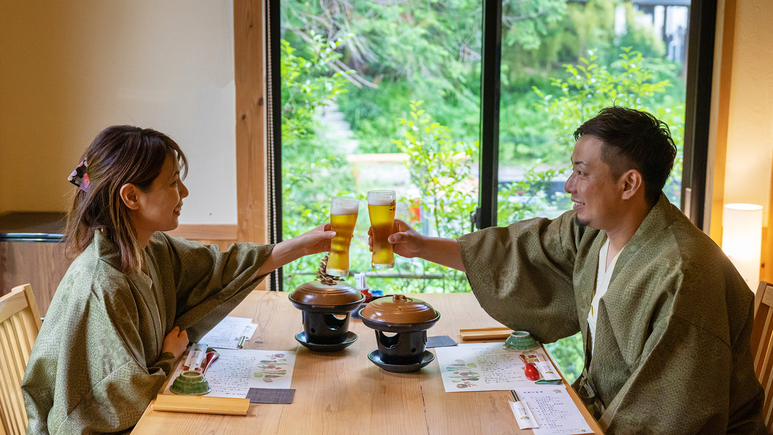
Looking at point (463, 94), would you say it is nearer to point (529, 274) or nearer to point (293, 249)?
point (529, 274)

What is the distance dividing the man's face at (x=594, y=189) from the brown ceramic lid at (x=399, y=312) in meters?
0.55

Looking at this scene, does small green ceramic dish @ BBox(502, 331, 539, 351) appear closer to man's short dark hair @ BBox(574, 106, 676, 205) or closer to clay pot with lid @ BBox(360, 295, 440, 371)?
clay pot with lid @ BBox(360, 295, 440, 371)

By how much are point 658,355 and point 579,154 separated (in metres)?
0.61

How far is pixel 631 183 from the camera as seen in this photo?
1.77m

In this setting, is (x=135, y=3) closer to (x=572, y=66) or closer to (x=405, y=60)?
(x=405, y=60)

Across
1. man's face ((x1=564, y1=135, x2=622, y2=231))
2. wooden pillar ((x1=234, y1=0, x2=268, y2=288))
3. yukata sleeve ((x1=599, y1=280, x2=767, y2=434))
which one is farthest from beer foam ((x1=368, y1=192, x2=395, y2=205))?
wooden pillar ((x1=234, y1=0, x2=268, y2=288))

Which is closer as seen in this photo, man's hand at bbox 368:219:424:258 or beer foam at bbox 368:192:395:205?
beer foam at bbox 368:192:395:205

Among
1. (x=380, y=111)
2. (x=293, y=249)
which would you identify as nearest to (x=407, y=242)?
(x=293, y=249)

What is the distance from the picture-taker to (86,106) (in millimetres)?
3029

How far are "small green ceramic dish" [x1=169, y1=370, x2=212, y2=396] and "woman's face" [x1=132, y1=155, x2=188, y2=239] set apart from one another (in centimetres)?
45

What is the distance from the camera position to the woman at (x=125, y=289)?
4.90 feet

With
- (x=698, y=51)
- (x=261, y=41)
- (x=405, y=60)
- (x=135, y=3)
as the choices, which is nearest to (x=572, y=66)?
(x=698, y=51)

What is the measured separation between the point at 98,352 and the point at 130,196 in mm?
419

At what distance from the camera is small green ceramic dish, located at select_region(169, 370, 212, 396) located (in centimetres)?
151
